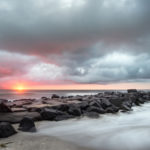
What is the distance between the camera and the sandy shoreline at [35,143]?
12.8ft

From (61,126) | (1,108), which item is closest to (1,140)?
(61,126)

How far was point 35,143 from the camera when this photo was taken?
4156 mm

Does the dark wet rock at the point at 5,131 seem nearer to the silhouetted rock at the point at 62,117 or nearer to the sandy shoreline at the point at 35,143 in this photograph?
the sandy shoreline at the point at 35,143

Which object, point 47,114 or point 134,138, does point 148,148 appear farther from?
point 47,114

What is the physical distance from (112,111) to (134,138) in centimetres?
524

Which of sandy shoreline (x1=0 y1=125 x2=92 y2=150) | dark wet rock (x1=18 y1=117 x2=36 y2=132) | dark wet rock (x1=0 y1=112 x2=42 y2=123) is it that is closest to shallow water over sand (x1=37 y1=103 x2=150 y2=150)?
sandy shoreline (x1=0 y1=125 x2=92 y2=150)

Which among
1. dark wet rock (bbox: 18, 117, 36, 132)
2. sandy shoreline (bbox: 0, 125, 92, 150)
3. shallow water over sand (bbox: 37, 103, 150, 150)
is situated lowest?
shallow water over sand (bbox: 37, 103, 150, 150)

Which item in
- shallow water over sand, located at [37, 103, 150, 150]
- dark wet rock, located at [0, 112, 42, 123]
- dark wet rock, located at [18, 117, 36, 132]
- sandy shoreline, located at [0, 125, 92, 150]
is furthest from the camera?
dark wet rock, located at [0, 112, 42, 123]

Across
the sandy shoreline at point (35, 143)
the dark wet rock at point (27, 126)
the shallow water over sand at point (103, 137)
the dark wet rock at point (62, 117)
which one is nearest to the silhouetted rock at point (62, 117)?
the dark wet rock at point (62, 117)

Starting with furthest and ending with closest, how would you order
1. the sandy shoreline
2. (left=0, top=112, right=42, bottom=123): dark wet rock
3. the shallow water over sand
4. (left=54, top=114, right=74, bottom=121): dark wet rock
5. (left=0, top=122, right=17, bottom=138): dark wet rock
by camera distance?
1. (left=54, top=114, right=74, bottom=121): dark wet rock
2. (left=0, top=112, right=42, bottom=123): dark wet rock
3. (left=0, top=122, right=17, bottom=138): dark wet rock
4. the shallow water over sand
5. the sandy shoreline

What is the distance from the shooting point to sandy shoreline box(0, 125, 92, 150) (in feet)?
12.8

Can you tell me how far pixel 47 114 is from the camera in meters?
7.41

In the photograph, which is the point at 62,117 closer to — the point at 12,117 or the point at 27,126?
the point at 12,117

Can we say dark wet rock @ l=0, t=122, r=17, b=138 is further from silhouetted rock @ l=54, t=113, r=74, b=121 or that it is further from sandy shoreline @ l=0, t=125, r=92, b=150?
silhouetted rock @ l=54, t=113, r=74, b=121
